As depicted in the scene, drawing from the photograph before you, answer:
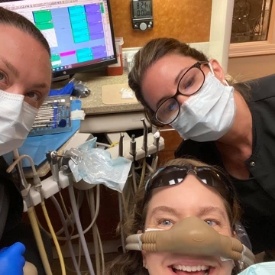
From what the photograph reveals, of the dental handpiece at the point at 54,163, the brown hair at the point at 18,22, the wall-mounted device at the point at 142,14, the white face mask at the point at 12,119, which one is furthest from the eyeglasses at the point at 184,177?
the wall-mounted device at the point at 142,14

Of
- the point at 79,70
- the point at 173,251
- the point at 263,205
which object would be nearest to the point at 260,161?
the point at 263,205

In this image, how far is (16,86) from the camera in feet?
3.27

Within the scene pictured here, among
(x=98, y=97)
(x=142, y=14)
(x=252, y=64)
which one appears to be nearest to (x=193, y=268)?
(x=98, y=97)

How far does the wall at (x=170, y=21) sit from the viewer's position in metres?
2.11

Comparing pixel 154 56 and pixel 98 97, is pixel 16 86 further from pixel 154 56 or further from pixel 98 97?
pixel 98 97

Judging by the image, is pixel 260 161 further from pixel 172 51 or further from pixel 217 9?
pixel 217 9

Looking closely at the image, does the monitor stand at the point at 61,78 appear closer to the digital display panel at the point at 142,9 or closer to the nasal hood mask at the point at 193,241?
the digital display panel at the point at 142,9

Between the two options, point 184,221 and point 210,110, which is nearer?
point 184,221

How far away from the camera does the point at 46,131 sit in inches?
56.8

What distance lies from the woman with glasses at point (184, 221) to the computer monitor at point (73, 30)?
101 cm

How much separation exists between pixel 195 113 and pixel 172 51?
0.25 m

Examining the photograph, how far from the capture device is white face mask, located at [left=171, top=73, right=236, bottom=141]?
1.22 metres

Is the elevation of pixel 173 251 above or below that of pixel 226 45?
below

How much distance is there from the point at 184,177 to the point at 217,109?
0.31m
